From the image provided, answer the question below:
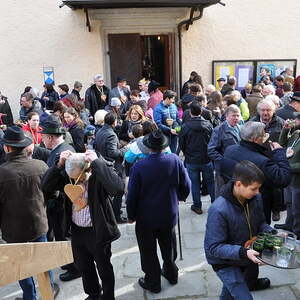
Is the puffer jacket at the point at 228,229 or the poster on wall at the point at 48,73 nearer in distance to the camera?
the puffer jacket at the point at 228,229

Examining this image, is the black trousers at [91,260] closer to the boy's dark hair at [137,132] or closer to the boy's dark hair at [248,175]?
the boy's dark hair at [248,175]

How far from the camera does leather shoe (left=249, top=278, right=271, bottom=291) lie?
14.2 feet

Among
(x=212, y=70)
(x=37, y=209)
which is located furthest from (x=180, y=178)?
(x=212, y=70)

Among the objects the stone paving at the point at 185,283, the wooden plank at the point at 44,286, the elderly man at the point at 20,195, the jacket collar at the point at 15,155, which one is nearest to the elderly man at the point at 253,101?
the stone paving at the point at 185,283

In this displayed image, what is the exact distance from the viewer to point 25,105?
757cm

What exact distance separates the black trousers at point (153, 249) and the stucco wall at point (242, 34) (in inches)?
314

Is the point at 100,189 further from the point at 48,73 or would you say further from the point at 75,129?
the point at 48,73

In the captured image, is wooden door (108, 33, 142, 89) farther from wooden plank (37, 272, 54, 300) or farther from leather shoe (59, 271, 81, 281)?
wooden plank (37, 272, 54, 300)

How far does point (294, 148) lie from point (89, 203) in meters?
2.66

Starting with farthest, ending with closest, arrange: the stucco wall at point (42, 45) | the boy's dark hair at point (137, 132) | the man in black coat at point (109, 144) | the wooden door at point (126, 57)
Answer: the wooden door at point (126, 57), the stucco wall at point (42, 45), the man in black coat at point (109, 144), the boy's dark hair at point (137, 132)

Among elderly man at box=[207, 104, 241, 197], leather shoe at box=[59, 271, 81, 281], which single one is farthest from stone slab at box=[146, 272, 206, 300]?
elderly man at box=[207, 104, 241, 197]

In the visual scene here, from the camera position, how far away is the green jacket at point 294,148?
15.9 feet

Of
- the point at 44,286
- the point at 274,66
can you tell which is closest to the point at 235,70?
the point at 274,66

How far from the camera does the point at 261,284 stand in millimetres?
4352
